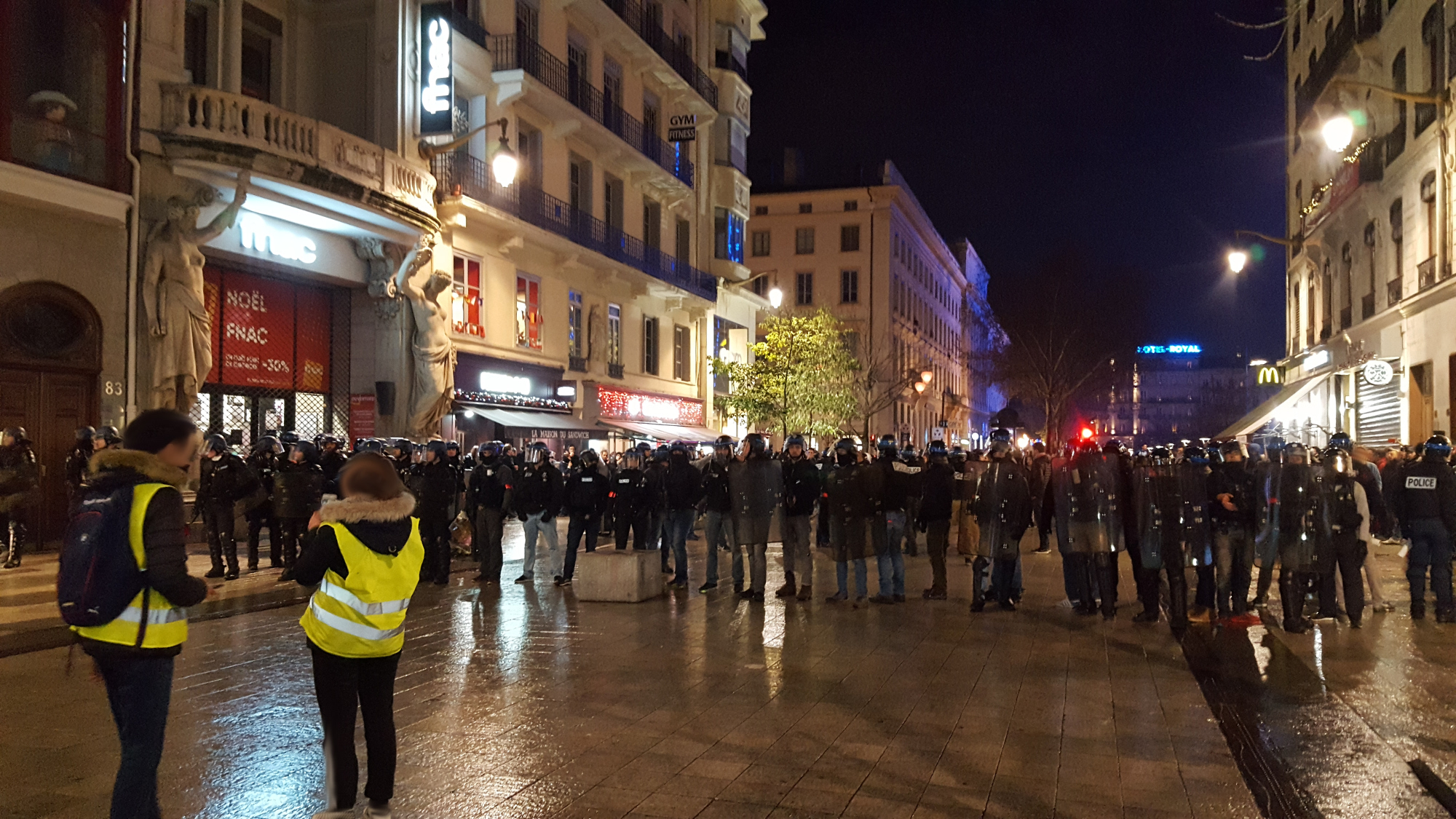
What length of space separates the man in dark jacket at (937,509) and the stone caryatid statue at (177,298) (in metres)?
11.0

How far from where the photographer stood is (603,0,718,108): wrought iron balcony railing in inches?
1236

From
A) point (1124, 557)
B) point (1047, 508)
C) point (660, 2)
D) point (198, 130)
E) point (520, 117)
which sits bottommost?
point (1124, 557)

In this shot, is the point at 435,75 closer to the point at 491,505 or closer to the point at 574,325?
the point at 574,325

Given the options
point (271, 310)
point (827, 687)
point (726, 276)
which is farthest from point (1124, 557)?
point (726, 276)

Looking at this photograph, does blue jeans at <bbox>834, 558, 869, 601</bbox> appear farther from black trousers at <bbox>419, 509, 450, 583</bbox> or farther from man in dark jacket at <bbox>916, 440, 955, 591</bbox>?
black trousers at <bbox>419, 509, 450, 583</bbox>

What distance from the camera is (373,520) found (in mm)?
4617

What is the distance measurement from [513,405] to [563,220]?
544 centimetres

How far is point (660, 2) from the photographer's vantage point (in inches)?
1356

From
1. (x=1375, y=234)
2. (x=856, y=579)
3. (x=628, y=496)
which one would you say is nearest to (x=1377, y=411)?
(x=1375, y=234)

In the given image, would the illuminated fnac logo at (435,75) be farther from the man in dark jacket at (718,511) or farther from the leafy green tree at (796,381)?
the leafy green tree at (796,381)

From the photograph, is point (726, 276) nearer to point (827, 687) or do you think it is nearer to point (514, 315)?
point (514, 315)

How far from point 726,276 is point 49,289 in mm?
26205

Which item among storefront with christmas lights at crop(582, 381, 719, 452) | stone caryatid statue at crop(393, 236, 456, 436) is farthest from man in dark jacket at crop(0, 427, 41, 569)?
storefront with christmas lights at crop(582, 381, 719, 452)

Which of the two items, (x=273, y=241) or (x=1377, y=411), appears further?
(x=1377, y=411)
